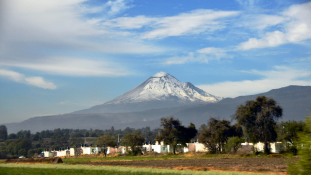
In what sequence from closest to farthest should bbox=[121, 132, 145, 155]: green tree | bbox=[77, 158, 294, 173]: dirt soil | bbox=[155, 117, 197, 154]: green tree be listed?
bbox=[77, 158, 294, 173]: dirt soil < bbox=[155, 117, 197, 154]: green tree < bbox=[121, 132, 145, 155]: green tree

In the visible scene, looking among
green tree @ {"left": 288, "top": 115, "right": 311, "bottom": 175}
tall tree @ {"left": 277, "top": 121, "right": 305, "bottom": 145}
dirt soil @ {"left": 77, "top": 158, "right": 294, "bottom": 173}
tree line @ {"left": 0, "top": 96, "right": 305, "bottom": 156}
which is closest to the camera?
green tree @ {"left": 288, "top": 115, "right": 311, "bottom": 175}

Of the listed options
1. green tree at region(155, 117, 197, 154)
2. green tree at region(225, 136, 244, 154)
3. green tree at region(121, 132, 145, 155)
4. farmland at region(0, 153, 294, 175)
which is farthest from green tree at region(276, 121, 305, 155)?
green tree at region(121, 132, 145, 155)

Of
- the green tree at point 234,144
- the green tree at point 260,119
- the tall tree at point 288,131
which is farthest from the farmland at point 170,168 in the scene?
the green tree at point 234,144

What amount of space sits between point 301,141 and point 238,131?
7600 cm

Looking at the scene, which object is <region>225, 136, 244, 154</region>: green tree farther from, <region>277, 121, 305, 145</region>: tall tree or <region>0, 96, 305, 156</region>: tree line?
<region>277, 121, 305, 145</region>: tall tree

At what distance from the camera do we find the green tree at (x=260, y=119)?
210 ft

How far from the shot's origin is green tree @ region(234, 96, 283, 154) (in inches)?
2522

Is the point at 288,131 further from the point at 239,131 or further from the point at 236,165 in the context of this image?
the point at 236,165

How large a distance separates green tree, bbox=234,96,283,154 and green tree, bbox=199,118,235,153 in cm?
1201

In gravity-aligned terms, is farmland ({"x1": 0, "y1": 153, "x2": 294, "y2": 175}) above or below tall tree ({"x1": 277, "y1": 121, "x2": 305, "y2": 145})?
below

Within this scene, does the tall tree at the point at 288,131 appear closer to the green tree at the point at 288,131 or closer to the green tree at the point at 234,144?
the green tree at the point at 288,131

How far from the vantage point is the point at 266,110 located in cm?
6488

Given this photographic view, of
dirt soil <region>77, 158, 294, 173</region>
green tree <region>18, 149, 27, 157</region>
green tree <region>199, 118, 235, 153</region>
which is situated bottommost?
green tree <region>18, 149, 27, 157</region>

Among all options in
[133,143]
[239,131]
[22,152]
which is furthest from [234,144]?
[22,152]
